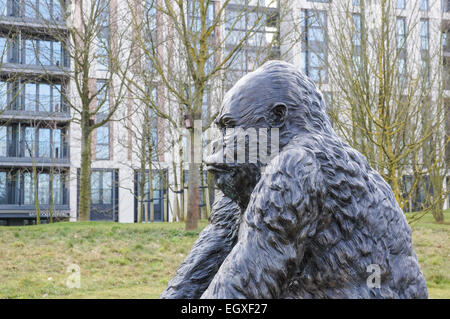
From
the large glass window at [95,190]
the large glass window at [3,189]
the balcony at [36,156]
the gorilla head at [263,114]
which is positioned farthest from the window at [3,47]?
the gorilla head at [263,114]

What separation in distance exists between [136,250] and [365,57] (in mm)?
5798

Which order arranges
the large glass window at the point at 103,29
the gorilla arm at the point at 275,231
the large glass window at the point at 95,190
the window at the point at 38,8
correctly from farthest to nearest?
the large glass window at the point at 95,190 < the window at the point at 38,8 < the large glass window at the point at 103,29 < the gorilla arm at the point at 275,231

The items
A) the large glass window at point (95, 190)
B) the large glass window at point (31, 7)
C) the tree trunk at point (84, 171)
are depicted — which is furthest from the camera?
the large glass window at point (95, 190)

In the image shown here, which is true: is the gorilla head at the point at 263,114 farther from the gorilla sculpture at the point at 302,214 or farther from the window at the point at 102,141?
the window at the point at 102,141

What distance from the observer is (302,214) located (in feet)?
4.77

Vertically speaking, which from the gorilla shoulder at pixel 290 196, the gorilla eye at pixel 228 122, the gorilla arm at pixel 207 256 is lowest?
the gorilla arm at pixel 207 256

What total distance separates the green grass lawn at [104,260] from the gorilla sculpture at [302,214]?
513 centimetres

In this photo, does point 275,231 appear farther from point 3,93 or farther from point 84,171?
point 84,171

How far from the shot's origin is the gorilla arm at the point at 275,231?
54.6 inches

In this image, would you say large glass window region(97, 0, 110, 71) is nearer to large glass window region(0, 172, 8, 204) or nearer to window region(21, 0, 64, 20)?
window region(21, 0, 64, 20)

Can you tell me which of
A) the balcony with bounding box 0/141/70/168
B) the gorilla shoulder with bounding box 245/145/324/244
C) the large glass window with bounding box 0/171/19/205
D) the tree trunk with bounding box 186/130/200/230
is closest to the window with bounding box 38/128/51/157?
the balcony with bounding box 0/141/70/168

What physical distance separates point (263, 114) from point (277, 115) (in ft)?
0.17

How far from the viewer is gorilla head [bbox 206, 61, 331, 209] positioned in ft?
5.49

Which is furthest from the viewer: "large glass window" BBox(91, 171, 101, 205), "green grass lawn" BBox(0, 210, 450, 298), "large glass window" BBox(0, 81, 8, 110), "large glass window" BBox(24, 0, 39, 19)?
"large glass window" BBox(91, 171, 101, 205)
